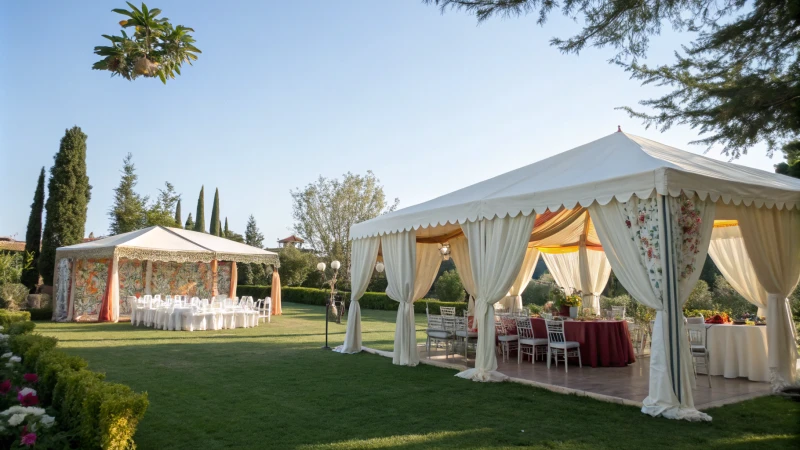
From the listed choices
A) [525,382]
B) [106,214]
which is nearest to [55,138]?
[106,214]

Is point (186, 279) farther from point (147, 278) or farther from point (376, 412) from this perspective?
point (376, 412)

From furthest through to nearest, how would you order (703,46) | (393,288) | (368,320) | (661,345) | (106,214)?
1. (106,214)
2. (368,320)
3. (393,288)
4. (661,345)
5. (703,46)

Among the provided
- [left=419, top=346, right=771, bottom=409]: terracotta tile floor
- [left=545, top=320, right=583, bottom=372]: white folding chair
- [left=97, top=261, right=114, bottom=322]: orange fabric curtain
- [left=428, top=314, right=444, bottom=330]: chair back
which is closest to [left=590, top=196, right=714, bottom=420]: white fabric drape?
[left=419, top=346, right=771, bottom=409]: terracotta tile floor

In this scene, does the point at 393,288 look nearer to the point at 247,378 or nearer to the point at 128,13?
the point at 247,378

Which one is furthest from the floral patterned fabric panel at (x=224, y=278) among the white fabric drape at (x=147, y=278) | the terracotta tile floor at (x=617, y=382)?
the terracotta tile floor at (x=617, y=382)

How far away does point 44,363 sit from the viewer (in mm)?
4809

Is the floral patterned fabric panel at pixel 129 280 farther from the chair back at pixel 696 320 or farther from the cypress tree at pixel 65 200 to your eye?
the chair back at pixel 696 320

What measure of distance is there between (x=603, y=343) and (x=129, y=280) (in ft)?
50.1

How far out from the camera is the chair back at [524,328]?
8598mm

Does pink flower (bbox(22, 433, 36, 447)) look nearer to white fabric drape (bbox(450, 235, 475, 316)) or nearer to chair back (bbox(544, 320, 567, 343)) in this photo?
chair back (bbox(544, 320, 567, 343))

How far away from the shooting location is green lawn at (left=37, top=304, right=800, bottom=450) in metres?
4.39

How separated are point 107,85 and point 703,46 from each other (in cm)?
540

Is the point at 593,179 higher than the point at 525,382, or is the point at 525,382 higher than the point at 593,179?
the point at 593,179

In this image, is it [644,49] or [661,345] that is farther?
[661,345]
